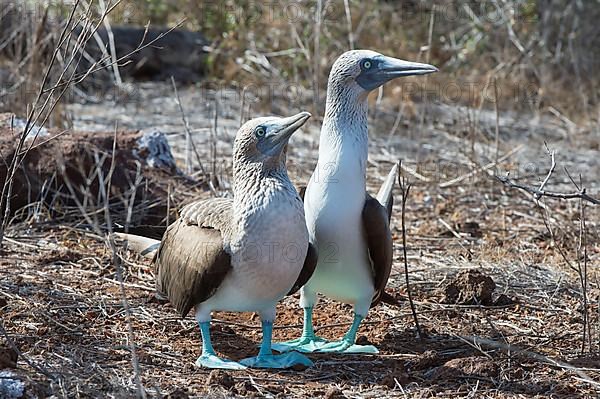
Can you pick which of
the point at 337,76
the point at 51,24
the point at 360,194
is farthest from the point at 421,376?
the point at 51,24

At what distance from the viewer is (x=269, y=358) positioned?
4340 mm

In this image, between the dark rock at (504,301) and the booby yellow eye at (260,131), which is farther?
the dark rock at (504,301)

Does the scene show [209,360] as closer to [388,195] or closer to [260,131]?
[260,131]

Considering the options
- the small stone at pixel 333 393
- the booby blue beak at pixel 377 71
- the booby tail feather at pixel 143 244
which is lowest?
the small stone at pixel 333 393

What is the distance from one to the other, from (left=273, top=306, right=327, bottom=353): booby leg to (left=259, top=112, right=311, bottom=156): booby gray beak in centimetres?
88

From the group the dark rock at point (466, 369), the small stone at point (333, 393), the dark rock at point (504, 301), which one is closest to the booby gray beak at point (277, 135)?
the small stone at point (333, 393)

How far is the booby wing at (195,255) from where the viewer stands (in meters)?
4.19

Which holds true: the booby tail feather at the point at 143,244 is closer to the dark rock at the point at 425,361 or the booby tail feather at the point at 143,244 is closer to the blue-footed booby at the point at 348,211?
the blue-footed booby at the point at 348,211

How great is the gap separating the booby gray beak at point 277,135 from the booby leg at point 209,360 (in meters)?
0.80

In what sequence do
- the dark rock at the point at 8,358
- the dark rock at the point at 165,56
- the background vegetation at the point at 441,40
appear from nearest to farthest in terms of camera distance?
the dark rock at the point at 8,358
the background vegetation at the point at 441,40
the dark rock at the point at 165,56

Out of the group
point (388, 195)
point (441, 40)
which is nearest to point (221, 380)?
point (388, 195)

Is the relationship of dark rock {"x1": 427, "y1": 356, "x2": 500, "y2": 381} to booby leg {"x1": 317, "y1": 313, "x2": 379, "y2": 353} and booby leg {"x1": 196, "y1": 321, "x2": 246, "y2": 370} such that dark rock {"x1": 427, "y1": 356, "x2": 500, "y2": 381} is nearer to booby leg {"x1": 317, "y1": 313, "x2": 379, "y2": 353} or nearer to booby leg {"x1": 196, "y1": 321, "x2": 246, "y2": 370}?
booby leg {"x1": 317, "y1": 313, "x2": 379, "y2": 353}

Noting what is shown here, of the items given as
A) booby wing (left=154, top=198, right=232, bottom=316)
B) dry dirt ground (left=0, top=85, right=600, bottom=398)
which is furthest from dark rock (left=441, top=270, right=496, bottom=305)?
booby wing (left=154, top=198, right=232, bottom=316)

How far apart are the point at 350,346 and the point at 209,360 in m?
0.71
